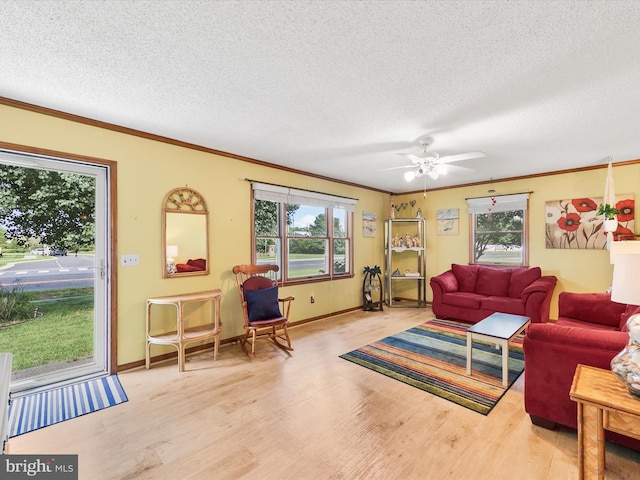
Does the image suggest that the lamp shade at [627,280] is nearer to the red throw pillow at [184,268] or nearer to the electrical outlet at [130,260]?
the red throw pillow at [184,268]

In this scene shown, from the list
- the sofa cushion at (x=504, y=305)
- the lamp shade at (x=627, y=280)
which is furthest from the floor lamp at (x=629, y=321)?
the sofa cushion at (x=504, y=305)

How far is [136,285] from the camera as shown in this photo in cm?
302

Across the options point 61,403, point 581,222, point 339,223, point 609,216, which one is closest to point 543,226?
point 581,222

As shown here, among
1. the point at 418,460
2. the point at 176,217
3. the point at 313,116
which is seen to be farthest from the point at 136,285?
the point at 418,460

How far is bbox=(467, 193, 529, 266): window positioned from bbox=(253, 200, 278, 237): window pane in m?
3.63

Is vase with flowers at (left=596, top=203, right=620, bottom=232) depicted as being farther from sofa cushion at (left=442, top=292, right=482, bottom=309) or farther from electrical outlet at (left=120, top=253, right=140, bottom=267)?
electrical outlet at (left=120, top=253, right=140, bottom=267)

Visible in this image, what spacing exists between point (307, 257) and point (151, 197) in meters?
2.45

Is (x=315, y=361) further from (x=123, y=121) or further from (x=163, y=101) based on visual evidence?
(x=123, y=121)

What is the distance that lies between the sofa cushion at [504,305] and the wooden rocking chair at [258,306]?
2.98 m

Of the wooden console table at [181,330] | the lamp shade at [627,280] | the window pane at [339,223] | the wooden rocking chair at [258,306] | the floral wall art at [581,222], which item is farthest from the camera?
the window pane at [339,223]

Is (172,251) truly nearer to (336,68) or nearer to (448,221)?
→ (336,68)

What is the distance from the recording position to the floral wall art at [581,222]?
4043mm

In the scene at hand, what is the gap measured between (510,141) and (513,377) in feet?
8.06

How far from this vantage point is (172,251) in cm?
328
